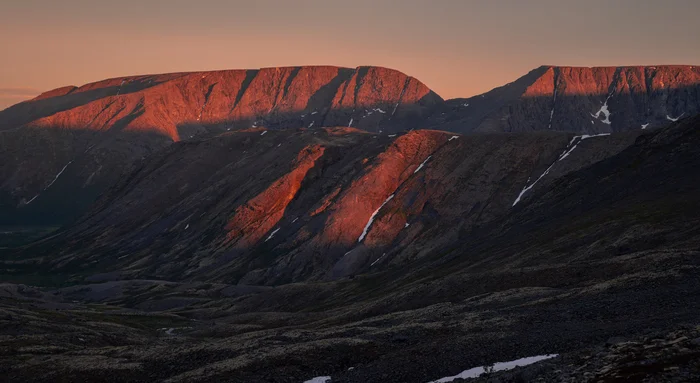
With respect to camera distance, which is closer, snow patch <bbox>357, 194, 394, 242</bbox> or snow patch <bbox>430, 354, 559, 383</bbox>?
snow patch <bbox>430, 354, 559, 383</bbox>

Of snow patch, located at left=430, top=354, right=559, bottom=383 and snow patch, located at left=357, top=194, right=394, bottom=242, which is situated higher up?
snow patch, located at left=430, top=354, right=559, bottom=383

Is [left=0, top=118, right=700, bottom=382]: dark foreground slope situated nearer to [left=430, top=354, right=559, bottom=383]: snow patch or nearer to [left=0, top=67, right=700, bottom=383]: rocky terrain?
[left=0, top=67, right=700, bottom=383]: rocky terrain

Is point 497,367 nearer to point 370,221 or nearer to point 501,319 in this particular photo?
point 501,319

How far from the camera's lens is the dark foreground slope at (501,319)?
1531 inches

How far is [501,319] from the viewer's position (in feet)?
160

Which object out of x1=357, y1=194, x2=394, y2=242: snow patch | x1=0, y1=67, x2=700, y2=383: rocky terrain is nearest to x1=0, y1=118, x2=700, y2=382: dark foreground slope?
x1=0, y1=67, x2=700, y2=383: rocky terrain

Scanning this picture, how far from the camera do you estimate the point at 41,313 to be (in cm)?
8744

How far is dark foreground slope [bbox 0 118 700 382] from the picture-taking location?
128 ft

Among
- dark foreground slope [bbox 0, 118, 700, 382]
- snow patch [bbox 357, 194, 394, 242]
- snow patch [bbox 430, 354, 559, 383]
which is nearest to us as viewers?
→ snow patch [bbox 430, 354, 559, 383]

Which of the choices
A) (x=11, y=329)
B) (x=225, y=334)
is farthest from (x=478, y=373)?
(x=11, y=329)

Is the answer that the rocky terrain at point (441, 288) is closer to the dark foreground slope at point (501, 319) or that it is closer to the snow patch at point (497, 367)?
the dark foreground slope at point (501, 319)

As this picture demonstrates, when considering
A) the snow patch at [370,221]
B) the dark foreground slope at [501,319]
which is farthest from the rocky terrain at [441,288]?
the snow patch at [370,221]

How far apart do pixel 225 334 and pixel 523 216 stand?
6823cm

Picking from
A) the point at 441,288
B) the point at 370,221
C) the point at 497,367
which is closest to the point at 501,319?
the point at 497,367
